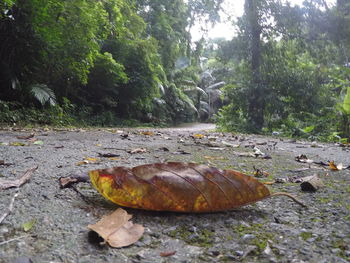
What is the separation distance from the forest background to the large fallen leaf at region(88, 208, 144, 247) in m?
6.21

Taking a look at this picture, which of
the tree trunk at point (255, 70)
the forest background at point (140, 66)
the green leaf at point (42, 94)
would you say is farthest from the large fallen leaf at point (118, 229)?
the tree trunk at point (255, 70)

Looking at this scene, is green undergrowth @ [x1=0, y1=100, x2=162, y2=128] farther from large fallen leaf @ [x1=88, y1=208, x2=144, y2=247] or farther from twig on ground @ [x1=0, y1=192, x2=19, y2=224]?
large fallen leaf @ [x1=88, y1=208, x2=144, y2=247]

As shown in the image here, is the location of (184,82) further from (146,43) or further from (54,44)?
(54,44)

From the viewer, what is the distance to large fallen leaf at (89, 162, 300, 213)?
0.82m

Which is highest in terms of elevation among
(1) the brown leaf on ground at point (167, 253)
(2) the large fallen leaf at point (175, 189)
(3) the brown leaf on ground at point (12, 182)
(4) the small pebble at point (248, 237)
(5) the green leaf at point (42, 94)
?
(5) the green leaf at point (42, 94)

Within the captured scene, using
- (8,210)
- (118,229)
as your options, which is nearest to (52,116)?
(8,210)

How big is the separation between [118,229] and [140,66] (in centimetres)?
1090

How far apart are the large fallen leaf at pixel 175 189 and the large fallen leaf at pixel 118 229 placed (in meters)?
0.07

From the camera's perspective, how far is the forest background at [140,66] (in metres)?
7.05

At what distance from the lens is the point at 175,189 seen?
0.82 m

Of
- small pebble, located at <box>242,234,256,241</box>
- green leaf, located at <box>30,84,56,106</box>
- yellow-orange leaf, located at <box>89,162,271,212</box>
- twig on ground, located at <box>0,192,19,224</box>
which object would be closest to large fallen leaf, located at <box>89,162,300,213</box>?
yellow-orange leaf, located at <box>89,162,271,212</box>

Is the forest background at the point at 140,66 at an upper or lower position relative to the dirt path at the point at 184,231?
upper

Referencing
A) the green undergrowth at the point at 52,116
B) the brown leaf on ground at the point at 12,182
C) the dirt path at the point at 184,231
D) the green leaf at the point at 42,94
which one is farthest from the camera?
the green leaf at the point at 42,94

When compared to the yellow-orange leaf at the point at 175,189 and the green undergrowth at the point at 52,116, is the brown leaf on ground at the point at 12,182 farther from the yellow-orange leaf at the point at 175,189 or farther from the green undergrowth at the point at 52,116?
the green undergrowth at the point at 52,116
